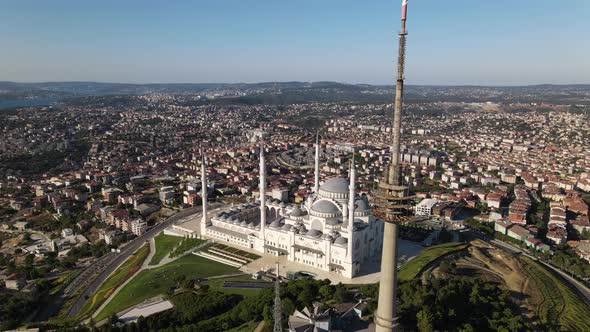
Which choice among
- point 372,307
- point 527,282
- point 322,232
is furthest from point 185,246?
point 527,282

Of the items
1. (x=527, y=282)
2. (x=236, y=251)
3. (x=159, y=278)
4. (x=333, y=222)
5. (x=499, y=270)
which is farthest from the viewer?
(x=236, y=251)

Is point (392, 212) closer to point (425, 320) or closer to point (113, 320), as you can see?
point (425, 320)

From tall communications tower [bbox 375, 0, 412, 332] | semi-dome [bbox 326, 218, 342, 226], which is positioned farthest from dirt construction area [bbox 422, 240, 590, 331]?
tall communications tower [bbox 375, 0, 412, 332]

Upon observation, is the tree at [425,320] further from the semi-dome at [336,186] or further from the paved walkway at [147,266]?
the paved walkway at [147,266]

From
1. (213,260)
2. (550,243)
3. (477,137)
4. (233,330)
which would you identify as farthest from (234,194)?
(477,137)

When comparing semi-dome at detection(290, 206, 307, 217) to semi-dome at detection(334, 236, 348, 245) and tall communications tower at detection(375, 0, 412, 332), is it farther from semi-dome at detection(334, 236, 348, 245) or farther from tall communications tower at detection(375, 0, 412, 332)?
tall communications tower at detection(375, 0, 412, 332)

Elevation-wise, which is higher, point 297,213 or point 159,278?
point 297,213

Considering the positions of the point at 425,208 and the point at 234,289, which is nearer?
the point at 234,289
